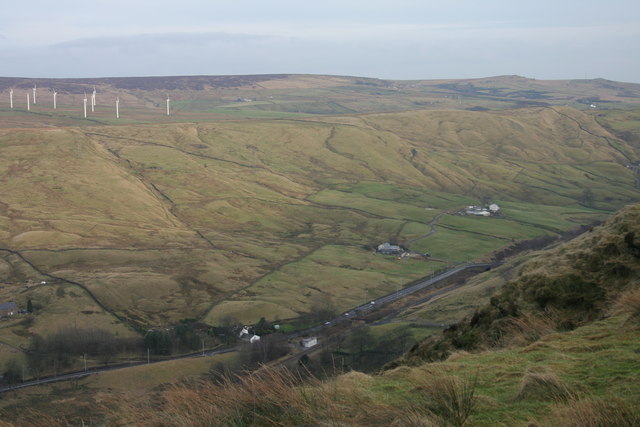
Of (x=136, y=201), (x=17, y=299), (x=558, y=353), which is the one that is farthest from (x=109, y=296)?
(x=558, y=353)

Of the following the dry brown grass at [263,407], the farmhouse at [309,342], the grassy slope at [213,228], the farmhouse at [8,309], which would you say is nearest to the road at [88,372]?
the farmhouse at [309,342]

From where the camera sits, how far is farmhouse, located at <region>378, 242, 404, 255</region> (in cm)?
13438

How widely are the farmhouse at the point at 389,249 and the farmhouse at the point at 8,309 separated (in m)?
79.2

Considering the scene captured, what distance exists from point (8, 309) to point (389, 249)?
8182cm

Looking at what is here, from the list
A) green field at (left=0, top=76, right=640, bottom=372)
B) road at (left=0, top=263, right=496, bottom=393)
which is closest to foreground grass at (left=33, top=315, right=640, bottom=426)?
road at (left=0, top=263, right=496, bottom=393)

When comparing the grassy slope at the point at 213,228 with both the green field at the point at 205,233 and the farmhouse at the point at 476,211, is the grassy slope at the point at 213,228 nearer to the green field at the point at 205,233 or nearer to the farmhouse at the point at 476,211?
the green field at the point at 205,233

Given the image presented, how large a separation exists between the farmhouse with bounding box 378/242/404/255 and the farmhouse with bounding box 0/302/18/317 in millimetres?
79241

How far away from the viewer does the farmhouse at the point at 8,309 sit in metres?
83.4

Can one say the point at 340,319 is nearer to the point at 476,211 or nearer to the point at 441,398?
the point at 441,398

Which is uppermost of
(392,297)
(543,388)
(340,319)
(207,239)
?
(543,388)

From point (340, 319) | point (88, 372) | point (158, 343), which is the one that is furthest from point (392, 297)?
point (88, 372)

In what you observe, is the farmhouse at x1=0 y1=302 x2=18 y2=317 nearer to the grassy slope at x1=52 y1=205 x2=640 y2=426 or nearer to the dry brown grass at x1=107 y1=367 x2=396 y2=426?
the grassy slope at x1=52 y1=205 x2=640 y2=426

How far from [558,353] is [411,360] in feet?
25.0

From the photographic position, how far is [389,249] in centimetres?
13512
